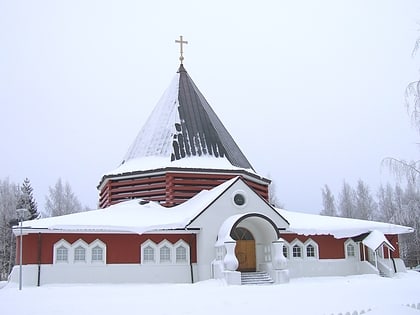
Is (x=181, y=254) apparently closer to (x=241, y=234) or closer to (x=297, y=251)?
(x=241, y=234)

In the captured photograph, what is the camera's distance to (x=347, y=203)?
177ft

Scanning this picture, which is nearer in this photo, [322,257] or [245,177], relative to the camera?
[322,257]

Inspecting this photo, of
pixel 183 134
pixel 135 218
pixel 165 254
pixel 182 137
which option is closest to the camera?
pixel 165 254

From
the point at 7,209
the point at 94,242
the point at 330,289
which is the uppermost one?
the point at 7,209

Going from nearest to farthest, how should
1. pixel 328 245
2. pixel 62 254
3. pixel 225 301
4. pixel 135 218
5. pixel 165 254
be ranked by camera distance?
1. pixel 225 301
2. pixel 62 254
3. pixel 165 254
4. pixel 135 218
5. pixel 328 245

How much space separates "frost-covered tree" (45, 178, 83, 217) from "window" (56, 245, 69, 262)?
26816 mm

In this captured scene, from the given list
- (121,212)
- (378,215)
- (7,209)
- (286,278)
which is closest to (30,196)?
(7,209)

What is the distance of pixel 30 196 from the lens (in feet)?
133

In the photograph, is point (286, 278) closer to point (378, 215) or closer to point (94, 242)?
Result: point (94, 242)

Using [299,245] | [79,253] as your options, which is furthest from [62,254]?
[299,245]

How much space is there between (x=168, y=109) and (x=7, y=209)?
62.2ft

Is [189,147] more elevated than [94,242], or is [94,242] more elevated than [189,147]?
[189,147]

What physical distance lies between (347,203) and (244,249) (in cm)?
3536

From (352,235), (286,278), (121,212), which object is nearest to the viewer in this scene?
(286,278)
